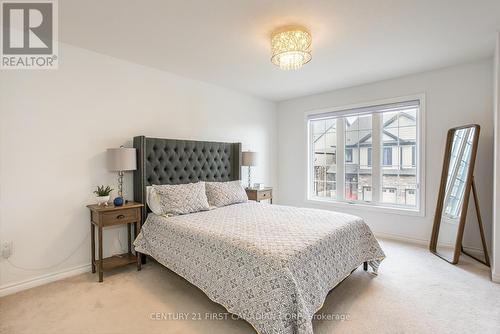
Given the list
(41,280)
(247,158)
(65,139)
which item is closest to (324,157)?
(247,158)

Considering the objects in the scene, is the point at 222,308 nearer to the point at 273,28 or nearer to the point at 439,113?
the point at 273,28

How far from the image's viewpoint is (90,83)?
2.81 m

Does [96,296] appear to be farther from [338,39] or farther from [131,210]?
[338,39]

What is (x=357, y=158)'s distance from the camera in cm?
429

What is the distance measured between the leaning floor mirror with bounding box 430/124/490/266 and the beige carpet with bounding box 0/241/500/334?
1.45 feet

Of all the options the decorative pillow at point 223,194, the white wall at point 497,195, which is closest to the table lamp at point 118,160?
the decorative pillow at point 223,194

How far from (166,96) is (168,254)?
6.93 feet

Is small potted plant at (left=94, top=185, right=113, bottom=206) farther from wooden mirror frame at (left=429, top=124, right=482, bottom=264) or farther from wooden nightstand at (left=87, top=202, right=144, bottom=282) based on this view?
wooden mirror frame at (left=429, top=124, right=482, bottom=264)

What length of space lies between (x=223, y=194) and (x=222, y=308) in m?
1.57

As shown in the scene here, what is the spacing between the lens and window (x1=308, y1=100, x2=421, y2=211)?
3811 mm

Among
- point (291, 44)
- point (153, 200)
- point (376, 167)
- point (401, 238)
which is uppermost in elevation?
point (291, 44)

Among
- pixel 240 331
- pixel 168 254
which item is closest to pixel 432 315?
pixel 240 331

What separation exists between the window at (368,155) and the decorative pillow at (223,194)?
1856 mm

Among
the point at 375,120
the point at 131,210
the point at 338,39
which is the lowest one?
the point at 131,210
